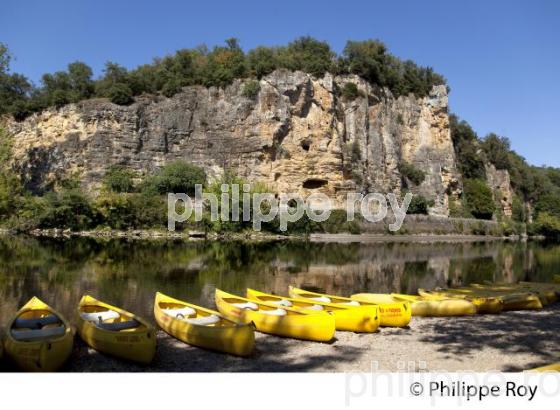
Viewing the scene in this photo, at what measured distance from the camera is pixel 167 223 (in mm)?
48969

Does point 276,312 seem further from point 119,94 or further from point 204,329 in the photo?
point 119,94

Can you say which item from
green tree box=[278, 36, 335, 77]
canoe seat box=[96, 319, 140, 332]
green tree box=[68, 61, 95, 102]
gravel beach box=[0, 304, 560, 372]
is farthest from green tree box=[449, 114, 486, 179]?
canoe seat box=[96, 319, 140, 332]

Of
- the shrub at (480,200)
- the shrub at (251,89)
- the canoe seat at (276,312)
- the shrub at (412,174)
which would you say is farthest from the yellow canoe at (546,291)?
the shrub at (480,200)

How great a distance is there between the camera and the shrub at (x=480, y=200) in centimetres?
6869

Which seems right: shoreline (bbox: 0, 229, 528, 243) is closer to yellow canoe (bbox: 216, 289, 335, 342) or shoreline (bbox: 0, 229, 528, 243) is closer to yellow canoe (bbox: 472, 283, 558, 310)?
yellow canoe (bbox: 472, 283, 558, 310)

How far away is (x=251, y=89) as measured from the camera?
194 feet

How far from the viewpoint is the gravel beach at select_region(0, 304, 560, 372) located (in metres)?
8.34

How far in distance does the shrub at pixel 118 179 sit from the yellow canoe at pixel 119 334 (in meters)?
44.5

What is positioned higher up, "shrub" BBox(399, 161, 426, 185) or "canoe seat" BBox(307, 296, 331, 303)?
"shrub" BBox(399, 161, 426, 185)

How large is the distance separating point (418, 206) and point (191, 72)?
35800 millimetres

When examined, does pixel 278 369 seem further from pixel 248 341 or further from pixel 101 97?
pixel 101 97

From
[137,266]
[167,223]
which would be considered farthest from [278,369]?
[167,223]

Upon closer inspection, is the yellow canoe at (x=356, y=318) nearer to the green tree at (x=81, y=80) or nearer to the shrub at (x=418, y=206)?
the shrub at (x=418, y=206)

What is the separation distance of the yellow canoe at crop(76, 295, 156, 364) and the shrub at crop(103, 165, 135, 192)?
44543 millimetres
